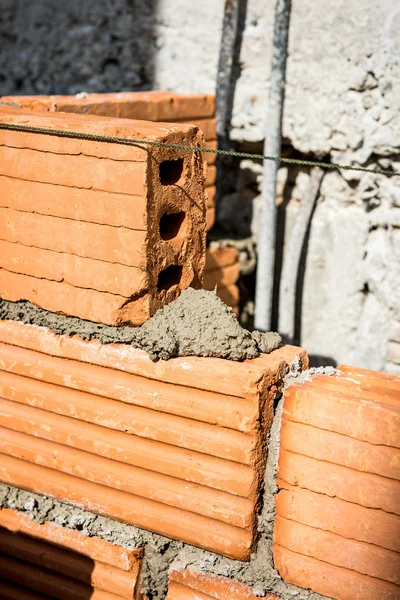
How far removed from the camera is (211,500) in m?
1.95

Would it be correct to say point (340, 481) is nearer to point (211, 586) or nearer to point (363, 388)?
point (363, 388)

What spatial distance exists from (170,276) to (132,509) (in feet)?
2.25

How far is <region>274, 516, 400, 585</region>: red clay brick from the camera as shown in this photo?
5.81 ft

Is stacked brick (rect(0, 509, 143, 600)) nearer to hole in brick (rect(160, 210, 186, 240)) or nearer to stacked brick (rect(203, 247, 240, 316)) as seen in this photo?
hole in brick (rect(160, 210, 186, 240))

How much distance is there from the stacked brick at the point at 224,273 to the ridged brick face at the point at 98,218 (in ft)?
6.05

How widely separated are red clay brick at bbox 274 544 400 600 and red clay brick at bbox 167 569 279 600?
0.09 metres

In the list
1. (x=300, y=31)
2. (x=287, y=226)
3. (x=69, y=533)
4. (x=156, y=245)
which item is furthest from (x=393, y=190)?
(x=69, y=533)

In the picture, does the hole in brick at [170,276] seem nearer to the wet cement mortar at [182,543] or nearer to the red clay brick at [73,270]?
the red clay brick at [73,270]

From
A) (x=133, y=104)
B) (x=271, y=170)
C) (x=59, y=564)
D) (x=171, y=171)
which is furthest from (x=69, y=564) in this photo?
(x=271, y=170)

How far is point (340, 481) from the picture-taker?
1794 millimetres

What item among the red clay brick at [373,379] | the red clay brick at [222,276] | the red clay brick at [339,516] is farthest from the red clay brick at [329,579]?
the red clay brick at [222,276]

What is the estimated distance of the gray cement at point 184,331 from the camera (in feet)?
6.38

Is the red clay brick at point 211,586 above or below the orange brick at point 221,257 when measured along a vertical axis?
below

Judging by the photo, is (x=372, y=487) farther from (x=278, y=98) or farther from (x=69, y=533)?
(x=278, y=98)
